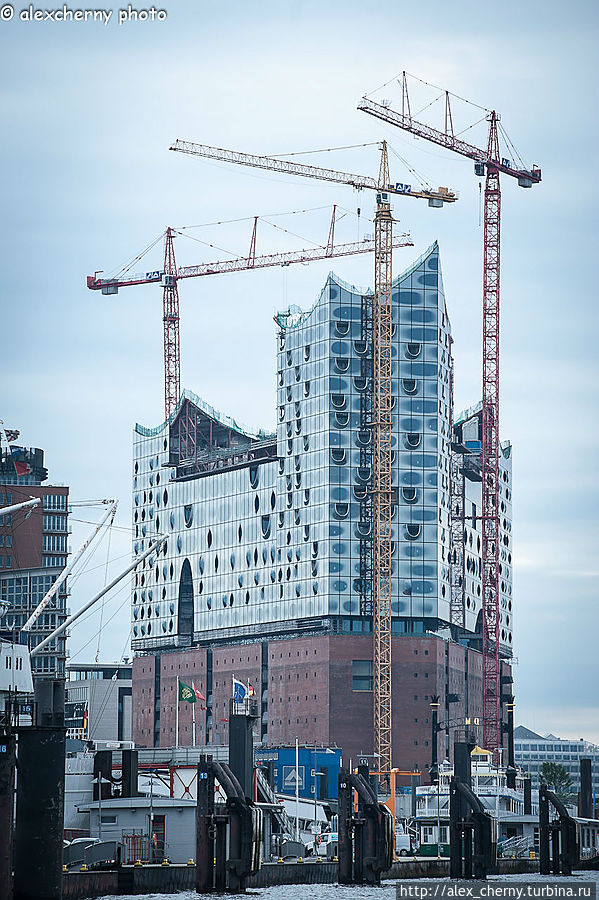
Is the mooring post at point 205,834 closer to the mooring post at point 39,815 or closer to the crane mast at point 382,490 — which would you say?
the mooring post at point 39,815

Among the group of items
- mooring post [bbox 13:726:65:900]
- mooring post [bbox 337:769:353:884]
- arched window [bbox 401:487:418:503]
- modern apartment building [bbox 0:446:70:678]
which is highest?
arched window [bbox 401:487:418:503]

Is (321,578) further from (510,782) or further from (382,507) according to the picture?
(510,782)

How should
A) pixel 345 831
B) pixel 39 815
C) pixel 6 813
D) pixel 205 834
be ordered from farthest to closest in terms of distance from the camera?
pixel 345 831
pixel 205 834
pixel 39 815
pixel 6 813

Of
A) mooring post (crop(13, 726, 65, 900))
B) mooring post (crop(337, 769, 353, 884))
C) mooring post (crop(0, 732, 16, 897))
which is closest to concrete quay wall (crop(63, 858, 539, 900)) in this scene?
mooring post (crop(337, 769, 353, 884))

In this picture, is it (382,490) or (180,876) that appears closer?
(180,876)

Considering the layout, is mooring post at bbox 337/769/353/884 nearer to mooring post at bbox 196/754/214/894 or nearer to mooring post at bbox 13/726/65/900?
mooring post at bbox 196/754/214/894

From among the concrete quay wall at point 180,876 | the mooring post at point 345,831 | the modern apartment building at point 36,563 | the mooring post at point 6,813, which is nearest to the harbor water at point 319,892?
the concrete quay wall at point 180,876

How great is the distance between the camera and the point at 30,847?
5541cm

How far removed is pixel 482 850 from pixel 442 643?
331ft

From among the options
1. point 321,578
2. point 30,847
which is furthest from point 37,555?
point 30,847

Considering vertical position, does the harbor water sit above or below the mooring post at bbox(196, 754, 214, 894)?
below

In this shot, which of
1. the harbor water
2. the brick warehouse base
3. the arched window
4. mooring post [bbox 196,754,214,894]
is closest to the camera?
mooring post [bbox 196,754,214,894]

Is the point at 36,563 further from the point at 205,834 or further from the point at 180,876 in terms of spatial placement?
the point at 205,834

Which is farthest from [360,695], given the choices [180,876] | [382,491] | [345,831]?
[180,876]
